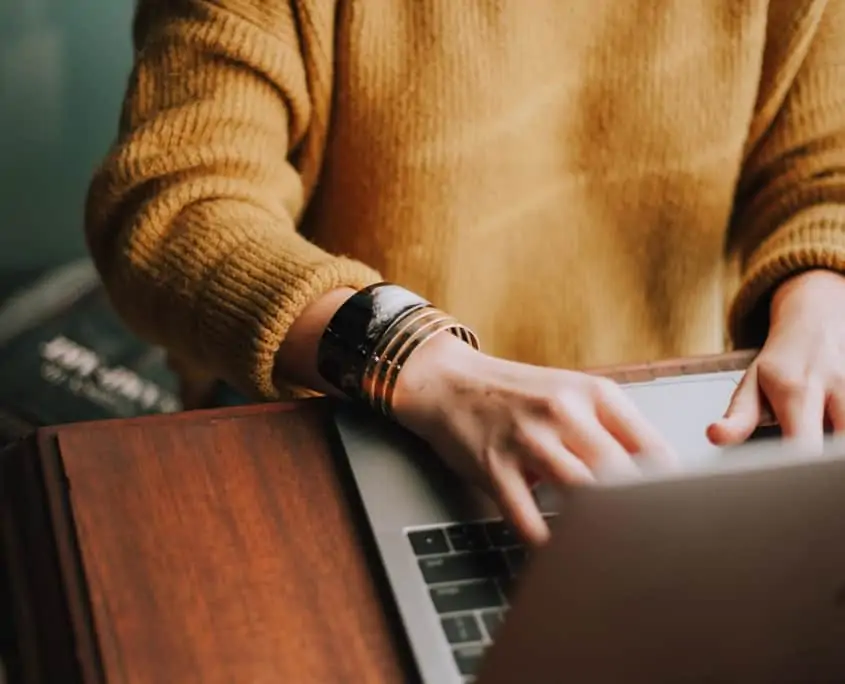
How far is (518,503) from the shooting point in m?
0.53

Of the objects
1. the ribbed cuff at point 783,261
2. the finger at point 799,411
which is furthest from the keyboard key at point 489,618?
the ribbed cuff at point 783,261

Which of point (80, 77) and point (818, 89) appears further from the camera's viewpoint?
point (80, 77)

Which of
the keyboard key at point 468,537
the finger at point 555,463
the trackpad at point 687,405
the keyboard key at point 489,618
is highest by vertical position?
the finger at point 555,463

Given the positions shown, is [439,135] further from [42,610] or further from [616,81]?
[42,610]

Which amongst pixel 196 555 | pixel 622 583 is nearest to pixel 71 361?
pixel 196 555

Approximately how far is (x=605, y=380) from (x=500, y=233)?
30 centimetres

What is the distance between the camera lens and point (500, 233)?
0.85 meters

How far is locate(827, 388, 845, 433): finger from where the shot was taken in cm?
62

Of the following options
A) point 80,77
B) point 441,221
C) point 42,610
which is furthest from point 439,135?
point 80,77

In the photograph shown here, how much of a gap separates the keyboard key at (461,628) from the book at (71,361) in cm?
92

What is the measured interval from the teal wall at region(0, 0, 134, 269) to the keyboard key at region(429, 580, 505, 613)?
1.17 meters

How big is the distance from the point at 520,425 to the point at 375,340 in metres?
0.10

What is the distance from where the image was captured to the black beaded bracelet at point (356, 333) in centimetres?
60

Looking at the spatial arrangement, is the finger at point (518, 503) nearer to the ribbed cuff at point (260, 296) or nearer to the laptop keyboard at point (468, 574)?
the laptop keyboard at point (468, 574)
